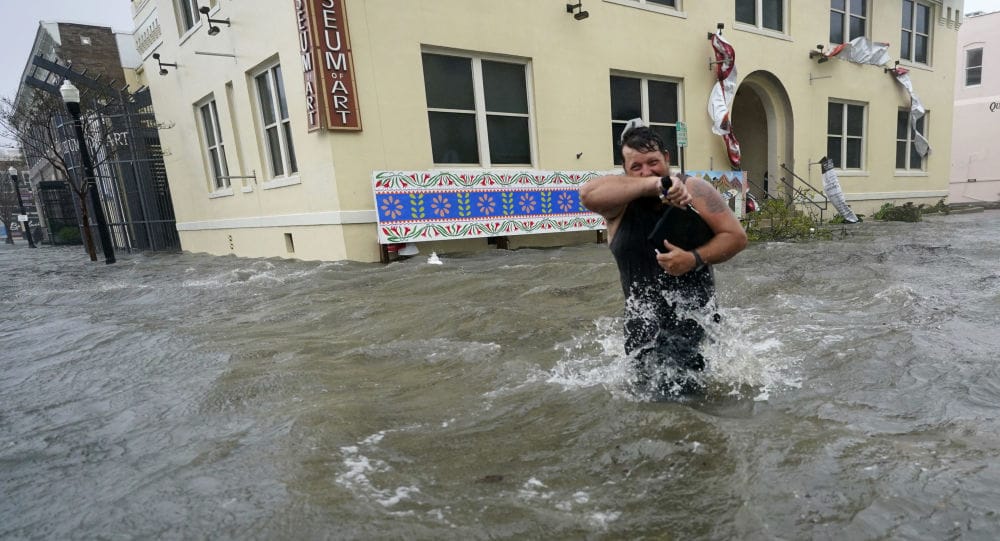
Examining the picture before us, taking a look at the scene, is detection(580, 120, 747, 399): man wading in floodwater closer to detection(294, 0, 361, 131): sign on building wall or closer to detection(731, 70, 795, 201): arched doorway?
detection(294, 0, 361, 131): sign on building wall

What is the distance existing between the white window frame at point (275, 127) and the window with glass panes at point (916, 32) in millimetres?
18043

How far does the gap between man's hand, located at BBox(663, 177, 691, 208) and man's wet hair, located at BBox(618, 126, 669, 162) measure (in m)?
0.31

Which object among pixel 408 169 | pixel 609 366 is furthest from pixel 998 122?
pixel 609 366

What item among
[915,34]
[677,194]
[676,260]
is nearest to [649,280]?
[676,260]

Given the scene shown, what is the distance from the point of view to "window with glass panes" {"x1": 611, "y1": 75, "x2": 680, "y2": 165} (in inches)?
422

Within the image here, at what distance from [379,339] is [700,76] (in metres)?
10.5

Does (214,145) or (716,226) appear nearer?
(716,226)

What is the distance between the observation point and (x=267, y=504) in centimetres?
188

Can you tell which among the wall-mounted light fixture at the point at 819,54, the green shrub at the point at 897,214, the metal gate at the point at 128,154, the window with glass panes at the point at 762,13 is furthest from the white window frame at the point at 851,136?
the metal gate at the point at 128,154

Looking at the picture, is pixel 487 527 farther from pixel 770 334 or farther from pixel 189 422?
pixel 770 334

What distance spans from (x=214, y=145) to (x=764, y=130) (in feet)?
46.0

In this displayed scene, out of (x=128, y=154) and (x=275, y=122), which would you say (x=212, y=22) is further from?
(x=128, y=154)

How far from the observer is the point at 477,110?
29.7ft

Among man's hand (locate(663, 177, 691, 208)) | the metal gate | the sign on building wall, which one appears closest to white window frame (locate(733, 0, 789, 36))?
the sign on building wall
